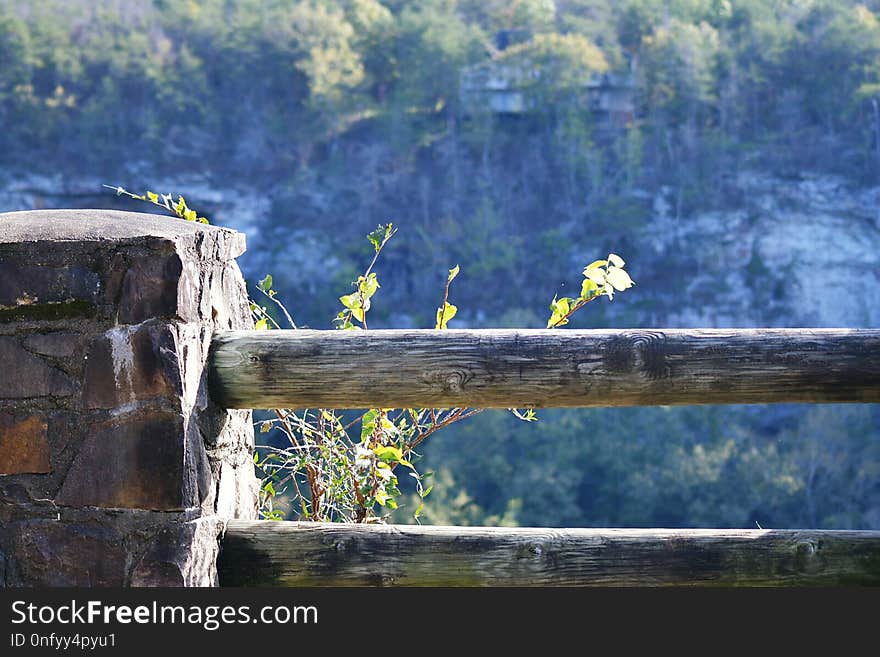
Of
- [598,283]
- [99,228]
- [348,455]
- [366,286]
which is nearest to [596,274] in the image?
[598,283]

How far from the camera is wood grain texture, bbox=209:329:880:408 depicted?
4.38ft

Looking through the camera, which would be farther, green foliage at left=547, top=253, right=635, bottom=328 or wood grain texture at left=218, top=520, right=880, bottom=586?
green foliage at left=547, top=253, right=635, bottom=328

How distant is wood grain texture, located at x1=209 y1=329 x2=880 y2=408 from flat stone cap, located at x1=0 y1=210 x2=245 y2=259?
0.18 metres

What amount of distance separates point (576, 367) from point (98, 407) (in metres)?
0.59

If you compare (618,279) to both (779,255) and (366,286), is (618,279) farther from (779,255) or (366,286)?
(779,255)

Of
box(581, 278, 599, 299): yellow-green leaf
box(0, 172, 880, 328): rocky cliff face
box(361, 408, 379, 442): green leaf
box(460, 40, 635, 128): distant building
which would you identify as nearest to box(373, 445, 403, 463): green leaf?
box(361, 408, 379, 442): green leaf

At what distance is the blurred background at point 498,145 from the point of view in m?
27.2

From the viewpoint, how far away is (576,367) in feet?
4.39

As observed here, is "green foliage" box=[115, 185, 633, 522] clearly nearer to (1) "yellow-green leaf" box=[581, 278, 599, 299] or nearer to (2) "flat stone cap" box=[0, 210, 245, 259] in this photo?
(1) "yellow-green leaf" box=[581, 278, 599, 299]

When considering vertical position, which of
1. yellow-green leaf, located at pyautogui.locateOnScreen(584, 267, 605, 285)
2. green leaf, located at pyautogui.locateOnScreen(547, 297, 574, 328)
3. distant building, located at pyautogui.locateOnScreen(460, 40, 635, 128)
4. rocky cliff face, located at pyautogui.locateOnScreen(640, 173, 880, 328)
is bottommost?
green leaf, located at pyautogui.locateOnScreen(547, 297, 574, 328)

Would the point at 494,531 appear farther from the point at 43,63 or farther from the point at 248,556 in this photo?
the point at 43,63

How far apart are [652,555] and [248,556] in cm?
53

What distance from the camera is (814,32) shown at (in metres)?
29.8

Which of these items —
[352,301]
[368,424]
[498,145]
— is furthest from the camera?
[498,145]
